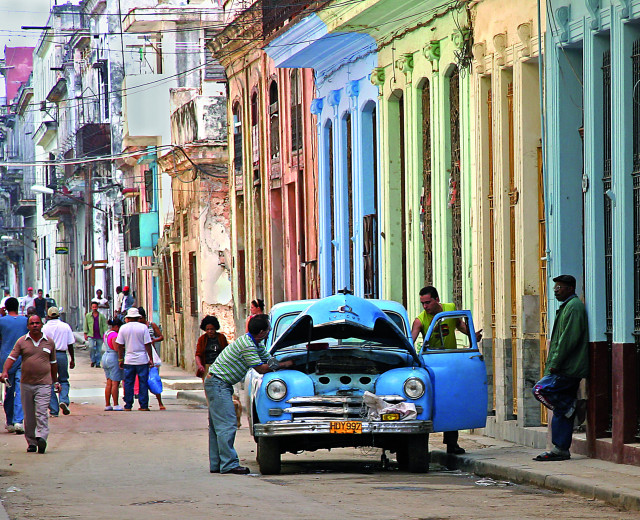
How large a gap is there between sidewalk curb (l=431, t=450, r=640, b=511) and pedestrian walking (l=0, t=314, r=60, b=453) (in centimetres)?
441

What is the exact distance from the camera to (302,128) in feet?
87.4

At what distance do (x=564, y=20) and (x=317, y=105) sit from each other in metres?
11.1

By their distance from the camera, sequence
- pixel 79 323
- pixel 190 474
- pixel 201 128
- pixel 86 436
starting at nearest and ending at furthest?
pixel 190 474
pixel 86 436
pixel 201 128
pixel 79 323

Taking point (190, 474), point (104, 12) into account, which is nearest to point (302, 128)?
point (190, 474)

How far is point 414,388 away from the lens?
12852 millimetres

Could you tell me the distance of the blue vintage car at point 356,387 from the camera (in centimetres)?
1266

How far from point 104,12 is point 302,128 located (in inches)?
1174

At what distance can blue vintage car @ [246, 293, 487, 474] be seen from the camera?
1266 centimetres

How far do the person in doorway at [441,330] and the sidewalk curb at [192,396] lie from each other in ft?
35.9

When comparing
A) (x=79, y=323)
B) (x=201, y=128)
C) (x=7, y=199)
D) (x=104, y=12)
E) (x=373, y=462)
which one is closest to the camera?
(x=373, y=462)

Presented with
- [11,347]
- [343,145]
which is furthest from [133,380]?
[343,145]

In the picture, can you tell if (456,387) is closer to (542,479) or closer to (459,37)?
(542,479)

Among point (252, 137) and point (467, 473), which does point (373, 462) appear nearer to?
point (467, 473)

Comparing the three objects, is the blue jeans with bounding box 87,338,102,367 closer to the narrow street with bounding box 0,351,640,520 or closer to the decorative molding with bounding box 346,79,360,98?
the decorative molding with bounding box 346,79,360,98
